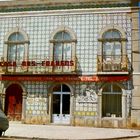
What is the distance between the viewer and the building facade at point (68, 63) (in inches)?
985

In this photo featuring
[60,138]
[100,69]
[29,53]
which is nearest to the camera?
[60,138]

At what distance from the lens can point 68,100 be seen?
84.9ft

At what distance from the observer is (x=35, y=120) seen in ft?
85.1

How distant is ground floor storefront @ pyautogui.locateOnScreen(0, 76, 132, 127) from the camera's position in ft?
81.6

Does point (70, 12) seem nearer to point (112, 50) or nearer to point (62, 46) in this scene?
point (62, 46)

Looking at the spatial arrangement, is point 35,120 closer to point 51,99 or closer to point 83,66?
point 51,99

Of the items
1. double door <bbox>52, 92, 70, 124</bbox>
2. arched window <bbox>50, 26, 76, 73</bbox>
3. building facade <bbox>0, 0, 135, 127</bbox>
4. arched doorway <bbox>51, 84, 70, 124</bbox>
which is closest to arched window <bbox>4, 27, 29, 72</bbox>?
building facade <bbox>0, 0, 135, 127</bbox>

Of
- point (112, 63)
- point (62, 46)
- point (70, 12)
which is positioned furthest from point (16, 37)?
point (112, 63)

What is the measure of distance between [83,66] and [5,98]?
5889 millimetres

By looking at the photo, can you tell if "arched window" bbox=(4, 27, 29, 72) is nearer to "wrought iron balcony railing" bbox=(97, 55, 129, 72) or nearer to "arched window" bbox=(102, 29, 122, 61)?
"wrought iron balcony railing" bbox=(97, 55, 129, 72)

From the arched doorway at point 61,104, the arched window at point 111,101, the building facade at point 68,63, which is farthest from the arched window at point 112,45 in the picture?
the arched doorway at point 61,104

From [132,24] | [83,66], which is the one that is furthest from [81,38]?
[132,24]

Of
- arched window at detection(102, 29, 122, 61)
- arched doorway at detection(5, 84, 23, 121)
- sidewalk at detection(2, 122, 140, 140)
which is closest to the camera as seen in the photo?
sidewalk at detection(2, 122, 140, 140)

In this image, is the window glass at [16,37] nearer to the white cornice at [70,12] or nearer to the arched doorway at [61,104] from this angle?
the white cornice at [70,12]
